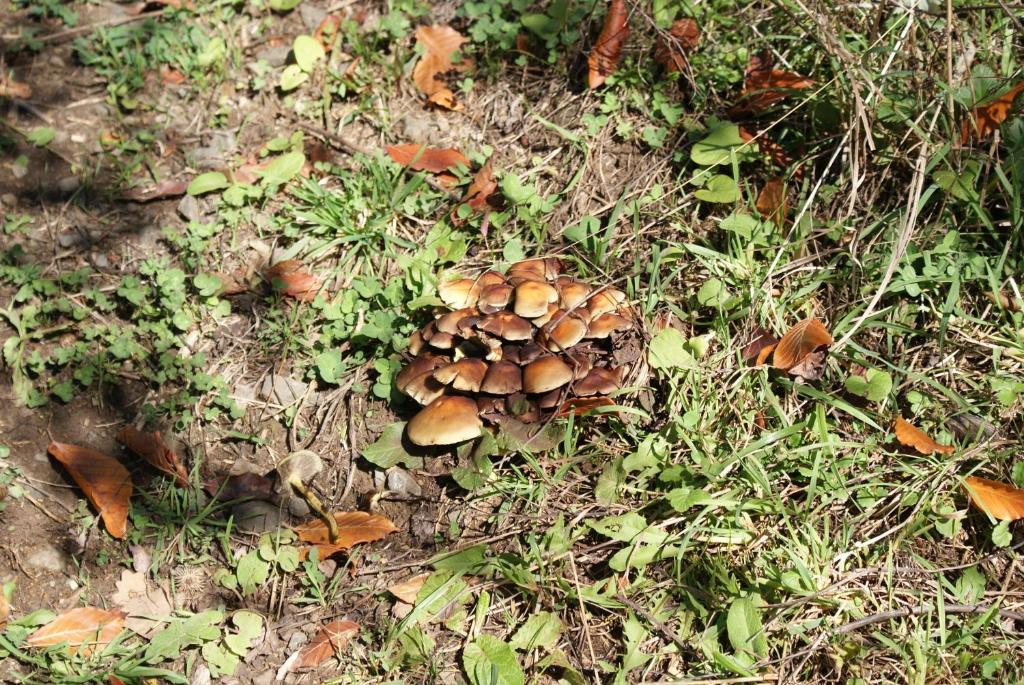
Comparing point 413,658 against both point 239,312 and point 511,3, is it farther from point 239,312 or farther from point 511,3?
point 511,3

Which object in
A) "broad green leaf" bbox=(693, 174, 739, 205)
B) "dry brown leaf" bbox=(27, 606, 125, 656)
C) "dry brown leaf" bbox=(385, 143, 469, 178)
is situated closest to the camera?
"dry brown leaf" bbox=(27, 606, 125, 656)

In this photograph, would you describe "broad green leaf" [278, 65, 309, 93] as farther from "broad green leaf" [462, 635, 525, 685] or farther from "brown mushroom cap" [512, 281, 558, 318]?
"broad green leaf" [462, 635, 525, 685]

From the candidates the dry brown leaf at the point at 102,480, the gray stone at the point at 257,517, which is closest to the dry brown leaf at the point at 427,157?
the gray stone at the point at 257,517

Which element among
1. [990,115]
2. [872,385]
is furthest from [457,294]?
[990,115]

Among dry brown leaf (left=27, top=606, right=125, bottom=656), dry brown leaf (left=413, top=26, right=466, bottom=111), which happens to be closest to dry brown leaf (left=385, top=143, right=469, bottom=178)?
dry brown leaf (left=413, top=26, right=466, bottom=111)

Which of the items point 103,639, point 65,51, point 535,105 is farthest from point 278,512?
point 65,51

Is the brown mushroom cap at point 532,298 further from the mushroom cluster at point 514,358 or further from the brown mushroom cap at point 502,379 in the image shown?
the brown mushroom cap at point 502,379

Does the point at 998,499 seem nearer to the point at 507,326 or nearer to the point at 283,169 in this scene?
the point at 507,326
